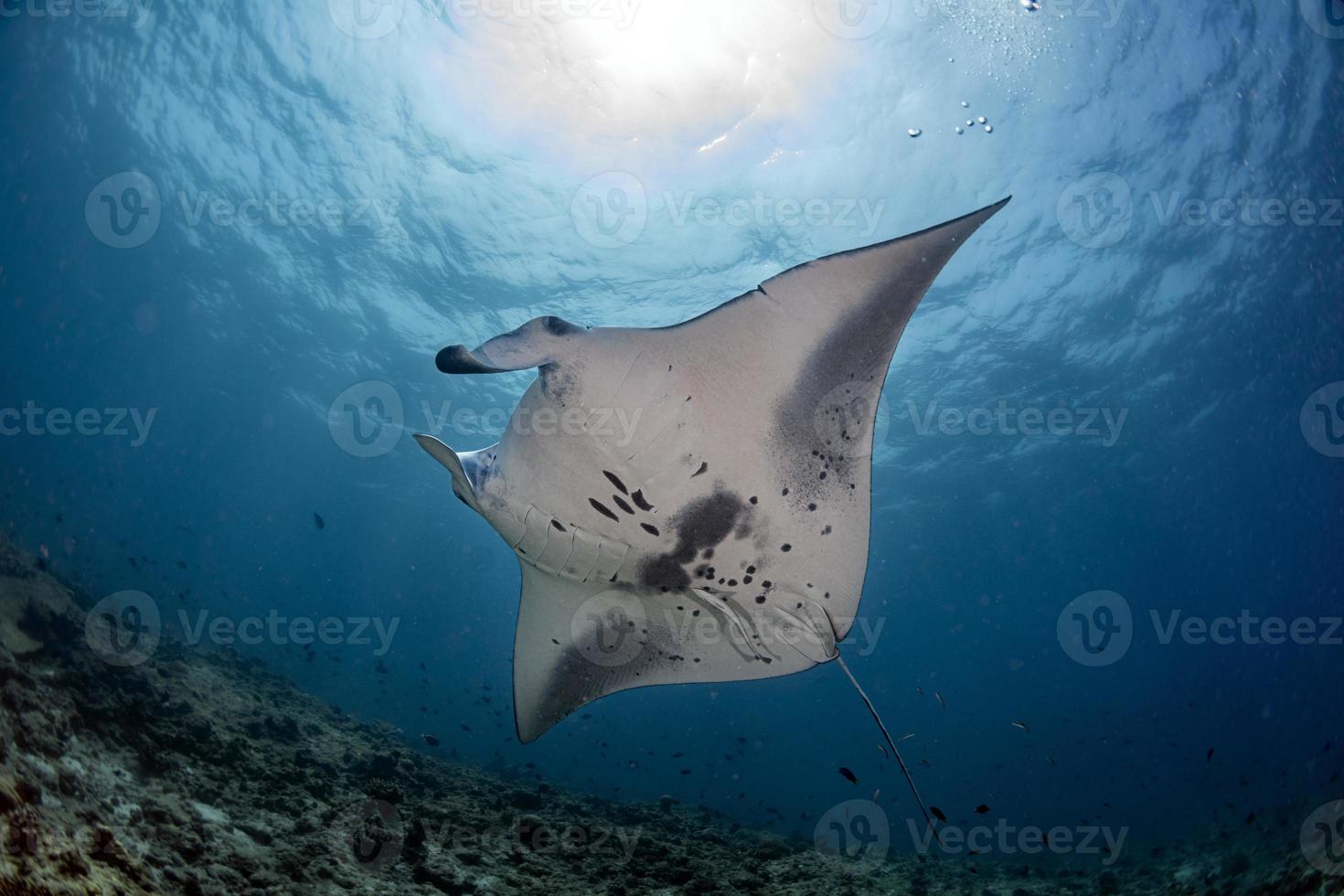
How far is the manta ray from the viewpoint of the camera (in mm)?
2721


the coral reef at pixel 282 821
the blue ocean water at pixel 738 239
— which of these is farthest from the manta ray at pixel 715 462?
the blue ocean water at pixel 738 239

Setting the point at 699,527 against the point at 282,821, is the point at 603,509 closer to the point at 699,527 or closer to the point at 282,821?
the point at 699,527

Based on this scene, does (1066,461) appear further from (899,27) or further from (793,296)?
(793,296)

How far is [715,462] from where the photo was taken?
10.1 feet

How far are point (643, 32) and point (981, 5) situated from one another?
527cm

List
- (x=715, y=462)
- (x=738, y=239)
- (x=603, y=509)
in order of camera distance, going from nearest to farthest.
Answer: (x=715, y=462), (x=603, y=509), (x=738, y=239)

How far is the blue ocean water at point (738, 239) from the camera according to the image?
10.5 meters

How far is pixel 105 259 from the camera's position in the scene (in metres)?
23.4

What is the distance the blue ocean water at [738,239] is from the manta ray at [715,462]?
360 inches

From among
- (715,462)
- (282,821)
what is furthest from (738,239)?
(282,821)

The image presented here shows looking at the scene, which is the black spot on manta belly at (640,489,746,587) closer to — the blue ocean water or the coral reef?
the coral reef

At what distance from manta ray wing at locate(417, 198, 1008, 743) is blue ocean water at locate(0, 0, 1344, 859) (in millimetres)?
9151

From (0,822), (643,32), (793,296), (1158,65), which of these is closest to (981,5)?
(1158,65)

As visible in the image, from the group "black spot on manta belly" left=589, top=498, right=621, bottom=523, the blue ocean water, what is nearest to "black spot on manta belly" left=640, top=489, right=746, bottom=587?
"black spot on manta belly" left=589, top=498, right=621, bottom=523
